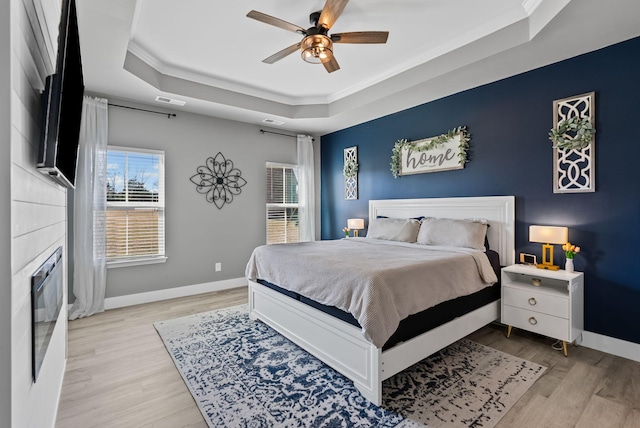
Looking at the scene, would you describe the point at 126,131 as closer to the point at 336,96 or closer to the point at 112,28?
the point at 112,28

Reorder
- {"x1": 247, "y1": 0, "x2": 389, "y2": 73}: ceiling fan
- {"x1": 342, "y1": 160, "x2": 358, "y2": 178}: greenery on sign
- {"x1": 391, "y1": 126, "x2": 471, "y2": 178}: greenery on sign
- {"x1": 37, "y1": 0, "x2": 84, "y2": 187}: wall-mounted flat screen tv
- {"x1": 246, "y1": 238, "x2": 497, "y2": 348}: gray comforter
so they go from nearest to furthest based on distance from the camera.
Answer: {"x1": 37, "y1": 0, "x2": 84, "y2": 187}: wall-mounted flat screen tv → {"x1": 246, "y1": 238, "x2": 497, "y2": 348}: gray comforter → {"x1": 247, "y1": 0, "x2": 389, "y2": 73}: ceiling fan → {"x1": 391, "y1": 126, "x2": 471, "y2": 178}: greenery on sign → {"x1": 342, "y1": 160, "x2": 358, "y2": 178}: greenery on sign

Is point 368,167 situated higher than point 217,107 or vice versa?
point 217,107

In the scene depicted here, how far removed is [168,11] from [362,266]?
2.64 m

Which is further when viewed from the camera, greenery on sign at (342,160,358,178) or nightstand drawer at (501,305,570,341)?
greenery on sign at (342,160,358,178)

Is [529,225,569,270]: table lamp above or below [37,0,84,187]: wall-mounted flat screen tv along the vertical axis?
below

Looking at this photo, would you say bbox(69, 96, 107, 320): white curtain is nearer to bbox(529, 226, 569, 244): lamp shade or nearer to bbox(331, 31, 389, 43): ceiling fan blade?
bbox(331, 31, 389, 43): ceiling fan blade

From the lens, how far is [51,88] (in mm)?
1185

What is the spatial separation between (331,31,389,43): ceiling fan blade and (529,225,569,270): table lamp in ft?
7.19

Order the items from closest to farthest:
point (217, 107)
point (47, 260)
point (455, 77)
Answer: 1. point (47, 260)
2. point (455, 77)
3. point (217, 107)

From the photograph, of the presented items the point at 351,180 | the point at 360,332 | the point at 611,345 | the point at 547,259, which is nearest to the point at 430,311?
the point at 360,332

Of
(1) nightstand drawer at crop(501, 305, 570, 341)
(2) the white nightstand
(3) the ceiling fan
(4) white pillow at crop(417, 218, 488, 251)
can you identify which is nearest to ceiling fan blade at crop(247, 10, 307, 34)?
(3) the ceiling fan

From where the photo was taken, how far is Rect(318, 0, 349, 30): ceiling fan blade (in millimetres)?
2155

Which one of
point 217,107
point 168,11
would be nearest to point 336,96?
point 217,107

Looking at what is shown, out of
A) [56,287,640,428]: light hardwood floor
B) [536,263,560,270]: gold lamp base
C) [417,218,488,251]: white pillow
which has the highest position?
[417,218,488,251]: white pillow
